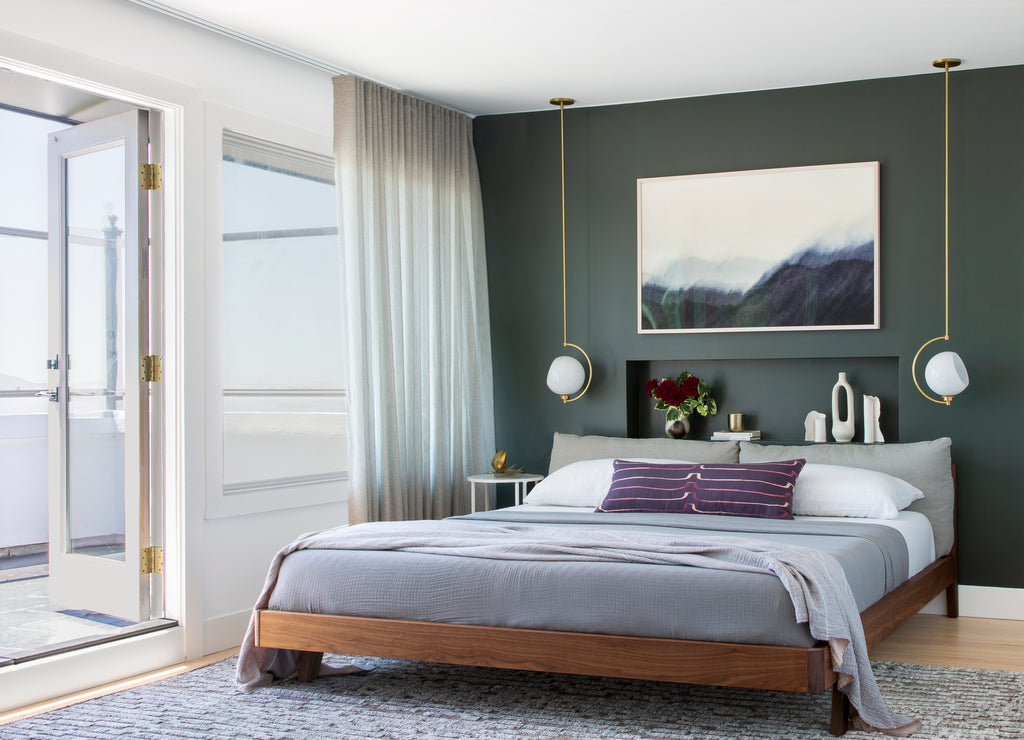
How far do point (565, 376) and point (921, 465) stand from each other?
5.78 feet

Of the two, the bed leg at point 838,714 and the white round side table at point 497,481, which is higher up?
the white round side table at point 497,481

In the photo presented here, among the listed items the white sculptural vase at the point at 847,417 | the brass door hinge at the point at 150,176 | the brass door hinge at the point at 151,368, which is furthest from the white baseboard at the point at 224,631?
the white sculptural vase at the point at 847,417

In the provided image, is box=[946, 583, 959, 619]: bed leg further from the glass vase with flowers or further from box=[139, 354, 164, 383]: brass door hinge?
box=[139, 354, 164, 383]: brass door hinge

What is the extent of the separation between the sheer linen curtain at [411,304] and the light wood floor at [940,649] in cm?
121

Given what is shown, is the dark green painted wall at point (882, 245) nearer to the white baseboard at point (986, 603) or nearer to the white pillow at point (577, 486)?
the white baseboard at point (986, 603)

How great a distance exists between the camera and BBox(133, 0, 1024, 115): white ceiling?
4.07 metres

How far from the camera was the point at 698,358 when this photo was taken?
5422mm

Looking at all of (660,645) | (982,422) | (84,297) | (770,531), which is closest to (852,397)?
(982,422)

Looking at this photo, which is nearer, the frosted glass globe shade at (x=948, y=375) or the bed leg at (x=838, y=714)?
the bed leg at (x=838, y=714)

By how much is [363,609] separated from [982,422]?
309 centimetres

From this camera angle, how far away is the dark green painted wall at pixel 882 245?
16.0ft

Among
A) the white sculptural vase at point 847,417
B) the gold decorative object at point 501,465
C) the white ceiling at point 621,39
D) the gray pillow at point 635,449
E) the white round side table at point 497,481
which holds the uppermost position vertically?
the white ceiling at point 621,39

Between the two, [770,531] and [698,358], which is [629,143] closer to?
[698,358]

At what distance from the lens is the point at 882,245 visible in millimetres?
5074
